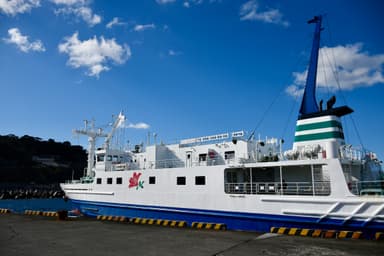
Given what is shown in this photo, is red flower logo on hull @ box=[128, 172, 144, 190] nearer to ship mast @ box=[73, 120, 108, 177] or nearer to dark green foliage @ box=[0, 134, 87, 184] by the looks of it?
ship mast @ box=[73, 120, 108, 177]

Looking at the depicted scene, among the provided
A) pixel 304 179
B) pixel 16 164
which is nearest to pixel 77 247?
pixel 304 179

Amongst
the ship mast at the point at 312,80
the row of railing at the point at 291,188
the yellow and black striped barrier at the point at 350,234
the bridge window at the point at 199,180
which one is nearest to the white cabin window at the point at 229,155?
the row of railing at the point at 291,188

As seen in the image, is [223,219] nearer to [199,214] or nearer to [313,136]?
[199,214]

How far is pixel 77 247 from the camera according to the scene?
29.6 feet

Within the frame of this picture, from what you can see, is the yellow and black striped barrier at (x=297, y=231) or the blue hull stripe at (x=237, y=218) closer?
the blue hull stripe at (x=237, y=218)

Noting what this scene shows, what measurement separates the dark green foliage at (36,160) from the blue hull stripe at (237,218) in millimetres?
80044

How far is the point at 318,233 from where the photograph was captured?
11.3 meters

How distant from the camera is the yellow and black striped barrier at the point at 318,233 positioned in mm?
10700

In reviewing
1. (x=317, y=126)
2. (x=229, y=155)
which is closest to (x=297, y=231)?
(x=317, y=126)

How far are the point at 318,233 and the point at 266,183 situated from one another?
9.95ft

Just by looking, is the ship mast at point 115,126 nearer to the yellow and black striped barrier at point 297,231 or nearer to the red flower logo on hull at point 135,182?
the red flower logo on hull at point 135,182

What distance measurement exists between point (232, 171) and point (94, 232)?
8.07 meters

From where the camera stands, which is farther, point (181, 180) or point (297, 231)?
point (181, 180)

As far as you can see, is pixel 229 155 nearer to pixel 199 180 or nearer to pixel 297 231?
pixel 199 180
